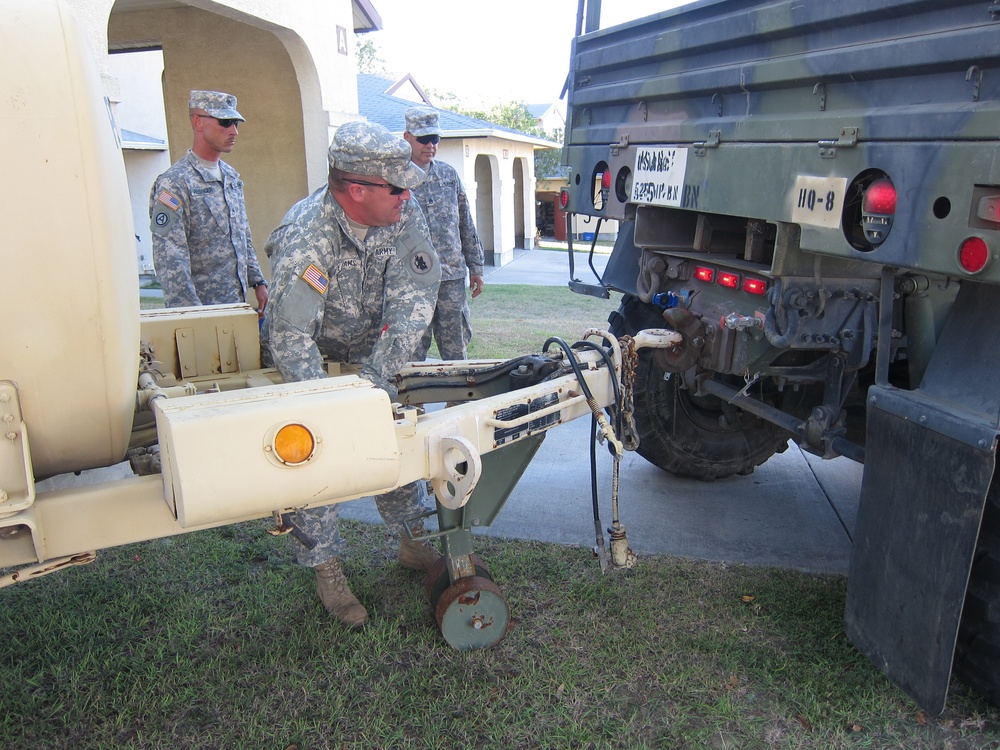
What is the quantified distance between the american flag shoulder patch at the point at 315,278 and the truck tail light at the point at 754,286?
1.43 m

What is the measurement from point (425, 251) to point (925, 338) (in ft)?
5.53

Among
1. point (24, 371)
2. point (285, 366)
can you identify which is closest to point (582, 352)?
point (285, 366)

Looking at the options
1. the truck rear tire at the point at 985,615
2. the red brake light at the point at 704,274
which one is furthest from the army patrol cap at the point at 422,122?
the truck rear tire at the point at 985,615

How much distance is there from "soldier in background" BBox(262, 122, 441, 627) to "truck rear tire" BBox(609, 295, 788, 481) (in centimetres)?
119

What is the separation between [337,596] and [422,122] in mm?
2914

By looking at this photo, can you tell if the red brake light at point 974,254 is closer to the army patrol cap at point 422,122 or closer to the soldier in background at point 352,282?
the soldier in background at point 352,282

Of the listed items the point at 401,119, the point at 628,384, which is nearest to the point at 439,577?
the point at 628,384

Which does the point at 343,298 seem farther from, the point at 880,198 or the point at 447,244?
the point at 447,244

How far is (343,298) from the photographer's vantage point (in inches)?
119

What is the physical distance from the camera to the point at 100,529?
190 centimetres

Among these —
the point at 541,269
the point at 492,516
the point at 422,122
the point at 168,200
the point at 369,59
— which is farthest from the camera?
the point at 369,59

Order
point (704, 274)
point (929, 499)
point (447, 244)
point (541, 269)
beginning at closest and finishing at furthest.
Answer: point (929, 499) → point (704, 274) → point (447, 244) → point (541, 269)

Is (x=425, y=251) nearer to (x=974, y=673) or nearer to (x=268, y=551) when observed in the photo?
(x=268, y=551)

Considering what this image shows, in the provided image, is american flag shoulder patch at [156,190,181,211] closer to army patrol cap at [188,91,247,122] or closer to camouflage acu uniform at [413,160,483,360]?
army patrol cap at [188,91,247,122]
